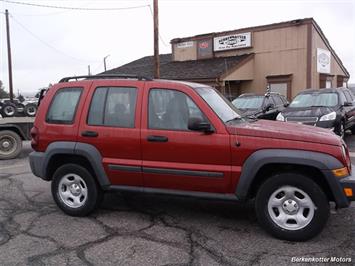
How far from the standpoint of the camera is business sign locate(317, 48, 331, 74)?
22.6 m

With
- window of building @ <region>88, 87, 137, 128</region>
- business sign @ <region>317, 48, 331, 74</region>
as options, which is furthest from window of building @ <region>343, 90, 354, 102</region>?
business sign @ <region>317, 48, 331, 74</region>

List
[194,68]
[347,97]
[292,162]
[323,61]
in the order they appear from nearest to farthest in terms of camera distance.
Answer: [292,162] < [347,97] < [323,61] < [194,68]

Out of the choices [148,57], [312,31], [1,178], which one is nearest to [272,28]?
[312,31]

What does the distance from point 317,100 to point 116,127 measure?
8.20 metres

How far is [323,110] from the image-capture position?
10914 mm

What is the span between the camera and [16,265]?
4.00m

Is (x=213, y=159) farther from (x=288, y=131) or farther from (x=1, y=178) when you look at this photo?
(x=1, y=178)

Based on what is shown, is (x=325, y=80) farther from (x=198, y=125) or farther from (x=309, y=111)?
(x=198, y=125)

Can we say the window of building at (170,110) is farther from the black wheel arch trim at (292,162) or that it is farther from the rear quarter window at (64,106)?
the rear quarter window at (64,106)

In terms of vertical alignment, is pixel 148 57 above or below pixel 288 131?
above

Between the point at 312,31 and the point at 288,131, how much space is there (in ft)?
59.8

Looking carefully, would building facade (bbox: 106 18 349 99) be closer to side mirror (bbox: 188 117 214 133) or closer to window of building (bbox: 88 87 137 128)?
window of building (bbox: 88 87 137 128)

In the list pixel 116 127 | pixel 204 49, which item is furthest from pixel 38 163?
pixel 204 49

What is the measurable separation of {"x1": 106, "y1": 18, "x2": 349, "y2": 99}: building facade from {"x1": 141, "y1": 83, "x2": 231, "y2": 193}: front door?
58.6ft
